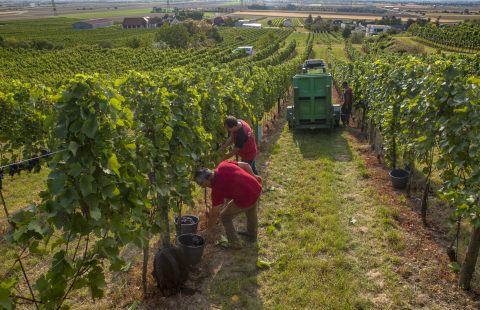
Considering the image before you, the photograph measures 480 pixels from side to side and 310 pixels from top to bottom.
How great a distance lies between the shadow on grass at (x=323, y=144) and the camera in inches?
445

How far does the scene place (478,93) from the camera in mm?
5152

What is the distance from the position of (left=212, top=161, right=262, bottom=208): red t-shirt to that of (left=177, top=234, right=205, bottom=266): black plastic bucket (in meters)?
0.78

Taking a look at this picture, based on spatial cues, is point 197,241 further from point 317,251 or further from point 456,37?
point 456,37

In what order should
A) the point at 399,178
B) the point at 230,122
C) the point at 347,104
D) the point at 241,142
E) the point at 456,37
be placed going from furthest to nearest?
1. the point at 456,37
2. the point at 347,104
3. the point at 399,178
4. the point at 241,142
5. the point at 230,122

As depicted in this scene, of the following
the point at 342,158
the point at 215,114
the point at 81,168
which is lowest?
the point at 342,158

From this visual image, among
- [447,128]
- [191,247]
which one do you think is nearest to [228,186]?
[191,247]

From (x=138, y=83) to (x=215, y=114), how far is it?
2200 millimetres

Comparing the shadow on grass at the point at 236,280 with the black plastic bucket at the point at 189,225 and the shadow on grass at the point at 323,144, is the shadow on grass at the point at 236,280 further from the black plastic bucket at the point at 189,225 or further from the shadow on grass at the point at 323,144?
the shadow on grass at the point at 323,144

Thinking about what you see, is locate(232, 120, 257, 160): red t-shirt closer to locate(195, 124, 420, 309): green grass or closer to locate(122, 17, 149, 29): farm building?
locate(195, 124, 420, 309): green grass

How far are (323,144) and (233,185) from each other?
25.1 feet

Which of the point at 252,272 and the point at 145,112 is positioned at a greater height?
the point at 145,112

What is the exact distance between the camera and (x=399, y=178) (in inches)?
339

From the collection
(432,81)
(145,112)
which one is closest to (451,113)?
(432,81)

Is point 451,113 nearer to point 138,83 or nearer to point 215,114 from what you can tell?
point 215,114
